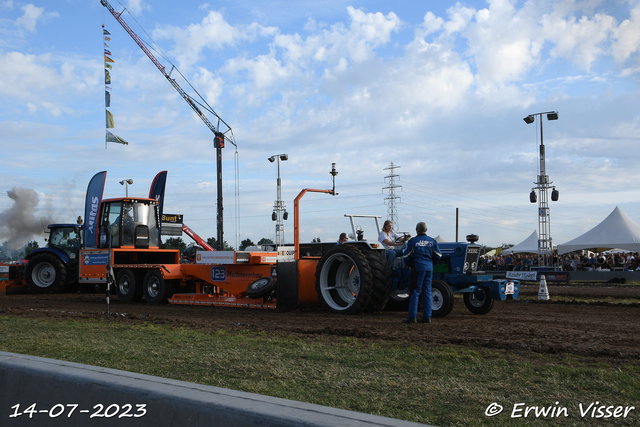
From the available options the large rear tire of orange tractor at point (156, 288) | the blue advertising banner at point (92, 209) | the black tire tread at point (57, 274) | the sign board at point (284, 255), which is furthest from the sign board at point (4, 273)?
the sign board at point (284, 255)

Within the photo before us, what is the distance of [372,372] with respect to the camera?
478 cm

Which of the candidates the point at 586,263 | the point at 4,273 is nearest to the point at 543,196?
the point at 586,263

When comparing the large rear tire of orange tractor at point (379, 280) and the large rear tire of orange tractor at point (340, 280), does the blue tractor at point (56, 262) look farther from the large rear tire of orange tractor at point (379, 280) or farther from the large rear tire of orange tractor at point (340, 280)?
the large rear tire of orange tractor at point (379, 280)

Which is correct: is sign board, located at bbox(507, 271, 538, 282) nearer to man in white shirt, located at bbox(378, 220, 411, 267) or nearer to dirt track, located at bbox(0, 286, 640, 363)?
dirt track, located at bbox(0, 286, 640, 363)

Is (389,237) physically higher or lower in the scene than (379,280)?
higher

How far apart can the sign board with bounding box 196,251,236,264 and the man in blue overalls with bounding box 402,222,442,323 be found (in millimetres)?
4902

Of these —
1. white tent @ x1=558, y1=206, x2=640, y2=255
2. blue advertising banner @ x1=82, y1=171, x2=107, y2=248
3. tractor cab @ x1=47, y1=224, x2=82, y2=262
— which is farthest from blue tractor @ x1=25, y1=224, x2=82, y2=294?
white tent @ x1=558, y1=206, x2=640, y2=255

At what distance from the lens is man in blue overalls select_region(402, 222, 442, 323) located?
28.4 ft

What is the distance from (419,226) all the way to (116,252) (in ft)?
31.0

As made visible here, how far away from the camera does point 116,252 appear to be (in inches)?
593

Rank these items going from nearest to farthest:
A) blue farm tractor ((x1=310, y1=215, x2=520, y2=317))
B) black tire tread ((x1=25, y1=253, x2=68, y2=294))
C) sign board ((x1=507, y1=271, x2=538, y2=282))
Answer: blue farm tractor ((x1=310, y1=215, x2=520, y2=317)) < black tire tread ((x1=25, y1=253, x2=68, y2=294)) < sign board ((x1=507, y1=271, x2=538, y2=282))

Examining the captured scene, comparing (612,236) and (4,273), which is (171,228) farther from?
(612,236)

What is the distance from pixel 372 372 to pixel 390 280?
210 inches

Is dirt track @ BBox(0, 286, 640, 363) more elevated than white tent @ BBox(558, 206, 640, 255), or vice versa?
white tent @ BBox(558, 206, 640, 255)
